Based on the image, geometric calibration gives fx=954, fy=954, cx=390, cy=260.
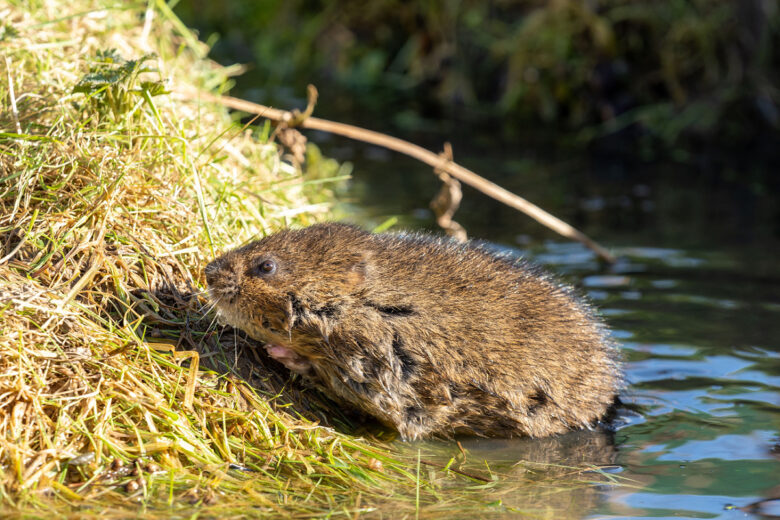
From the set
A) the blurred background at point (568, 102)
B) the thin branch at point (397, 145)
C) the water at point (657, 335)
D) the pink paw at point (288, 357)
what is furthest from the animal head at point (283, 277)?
the blurred background at point (568, 102)

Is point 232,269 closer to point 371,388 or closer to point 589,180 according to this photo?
point 371,388

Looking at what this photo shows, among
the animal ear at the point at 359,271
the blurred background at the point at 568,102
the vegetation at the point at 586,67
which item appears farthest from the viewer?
the vegetation at the point at 586,67

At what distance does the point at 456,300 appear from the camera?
4.64 meters

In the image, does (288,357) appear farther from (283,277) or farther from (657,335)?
(657,335)

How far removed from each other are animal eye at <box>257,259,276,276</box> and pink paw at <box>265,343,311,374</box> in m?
Answer: 0.35

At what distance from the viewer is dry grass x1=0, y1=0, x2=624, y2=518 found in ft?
12.1

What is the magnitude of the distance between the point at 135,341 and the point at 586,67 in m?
9.78

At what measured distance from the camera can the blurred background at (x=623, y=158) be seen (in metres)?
4.75

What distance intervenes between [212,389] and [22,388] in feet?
2.73

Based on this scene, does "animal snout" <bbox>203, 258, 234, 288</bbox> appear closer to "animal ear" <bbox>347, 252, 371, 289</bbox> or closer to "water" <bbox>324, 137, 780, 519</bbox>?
"animal ear" <bbox>347, 252, 371, 289</bbox>

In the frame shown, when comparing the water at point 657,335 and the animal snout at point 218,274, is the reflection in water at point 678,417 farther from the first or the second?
the animal snout at point 218,274

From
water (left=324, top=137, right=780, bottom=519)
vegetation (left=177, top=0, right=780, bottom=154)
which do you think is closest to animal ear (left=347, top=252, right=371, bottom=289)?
water (left=324, top=137, right=780, bottom=519)

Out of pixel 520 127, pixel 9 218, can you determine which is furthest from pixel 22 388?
pixel 520 127

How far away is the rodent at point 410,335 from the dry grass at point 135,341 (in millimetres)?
237
